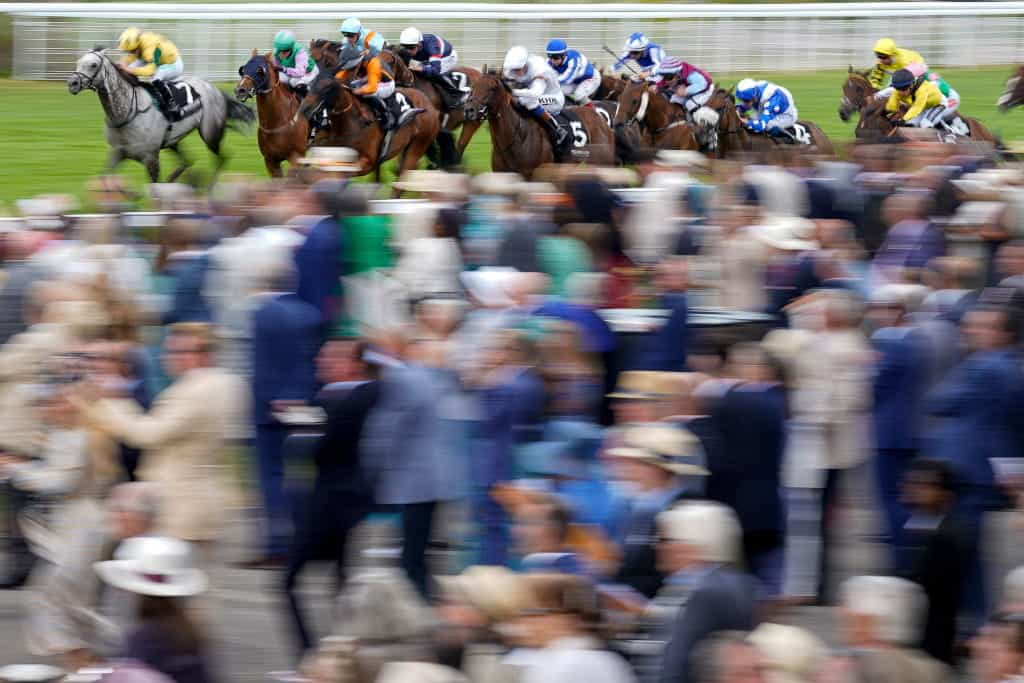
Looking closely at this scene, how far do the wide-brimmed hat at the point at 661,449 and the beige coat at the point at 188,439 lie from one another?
145 centimetres

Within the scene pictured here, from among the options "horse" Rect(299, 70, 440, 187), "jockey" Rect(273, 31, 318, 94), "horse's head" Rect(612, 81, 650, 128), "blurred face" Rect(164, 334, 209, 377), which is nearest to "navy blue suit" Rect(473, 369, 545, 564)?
"blurred face" Rect(164, 334, 209, 377)

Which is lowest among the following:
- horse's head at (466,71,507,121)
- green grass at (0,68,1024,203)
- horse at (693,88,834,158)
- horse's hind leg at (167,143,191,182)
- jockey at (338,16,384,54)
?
green grass at (0,68,1024,203)

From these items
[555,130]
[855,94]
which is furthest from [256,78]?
A: [855,94]

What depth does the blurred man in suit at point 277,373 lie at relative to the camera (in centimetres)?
708

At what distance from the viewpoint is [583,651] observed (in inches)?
175

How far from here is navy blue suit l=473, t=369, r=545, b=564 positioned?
638cm

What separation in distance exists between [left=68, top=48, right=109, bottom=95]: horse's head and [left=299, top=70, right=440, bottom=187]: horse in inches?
76.9

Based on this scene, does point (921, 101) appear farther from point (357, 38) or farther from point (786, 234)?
point (786, 234)

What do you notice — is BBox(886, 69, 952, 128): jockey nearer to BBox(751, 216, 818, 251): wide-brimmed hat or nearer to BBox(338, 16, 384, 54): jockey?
BBox(338, 16, 384, 54): jockey

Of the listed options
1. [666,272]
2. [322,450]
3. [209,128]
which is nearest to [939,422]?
[666,272]

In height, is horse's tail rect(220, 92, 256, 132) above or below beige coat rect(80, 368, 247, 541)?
below

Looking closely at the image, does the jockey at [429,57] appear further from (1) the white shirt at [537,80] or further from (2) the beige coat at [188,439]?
(2) the beige coat at [188,439]

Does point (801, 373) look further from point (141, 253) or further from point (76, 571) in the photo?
point (141, 253)

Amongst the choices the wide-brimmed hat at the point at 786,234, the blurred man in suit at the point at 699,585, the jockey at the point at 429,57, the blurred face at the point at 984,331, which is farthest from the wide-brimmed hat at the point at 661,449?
the jockey at the point at 429,57
